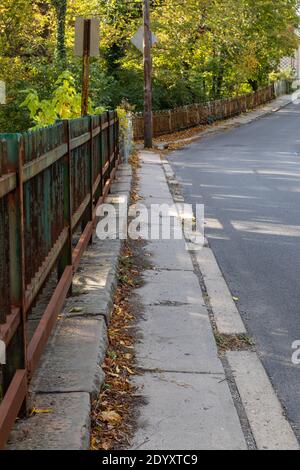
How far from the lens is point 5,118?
21.1 meters

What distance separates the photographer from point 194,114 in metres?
34.8

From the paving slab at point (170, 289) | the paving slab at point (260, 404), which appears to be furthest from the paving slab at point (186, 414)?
the paving slab at point (170, 289)

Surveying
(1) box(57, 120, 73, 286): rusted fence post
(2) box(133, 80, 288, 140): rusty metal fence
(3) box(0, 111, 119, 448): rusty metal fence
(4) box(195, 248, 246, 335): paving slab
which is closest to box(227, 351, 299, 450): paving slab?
(4) box(195, 248, 246, 335): paving slab

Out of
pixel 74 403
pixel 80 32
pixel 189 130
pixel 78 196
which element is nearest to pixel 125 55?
pixel 189 130

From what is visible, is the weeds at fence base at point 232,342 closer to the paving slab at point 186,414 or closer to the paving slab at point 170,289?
the paving slab at point 186,414

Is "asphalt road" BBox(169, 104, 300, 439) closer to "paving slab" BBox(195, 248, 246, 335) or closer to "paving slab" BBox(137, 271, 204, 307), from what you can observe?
"paving slab" BBox(195, 248, 246, 335)

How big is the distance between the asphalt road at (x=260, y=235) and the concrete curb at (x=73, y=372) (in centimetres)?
114

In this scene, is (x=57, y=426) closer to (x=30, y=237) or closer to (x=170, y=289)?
(x=30, y=237)

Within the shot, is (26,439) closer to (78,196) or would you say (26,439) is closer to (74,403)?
(74,403)

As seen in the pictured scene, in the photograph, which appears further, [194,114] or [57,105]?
[194,114]

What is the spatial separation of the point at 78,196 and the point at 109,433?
134 inches

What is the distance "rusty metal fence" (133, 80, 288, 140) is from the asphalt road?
7.22 metres

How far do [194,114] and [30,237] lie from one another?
31.4 metres

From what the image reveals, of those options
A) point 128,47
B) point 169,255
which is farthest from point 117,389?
point 128,47
